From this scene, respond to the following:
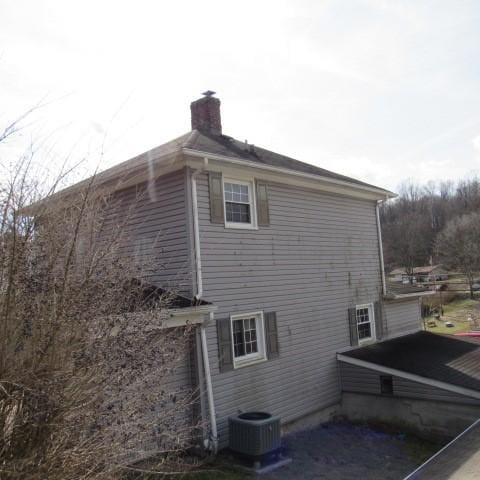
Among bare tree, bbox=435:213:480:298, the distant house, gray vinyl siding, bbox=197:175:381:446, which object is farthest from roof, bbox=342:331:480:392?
the distant house

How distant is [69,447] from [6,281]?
1422 mm

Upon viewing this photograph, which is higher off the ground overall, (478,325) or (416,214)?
(416,214)

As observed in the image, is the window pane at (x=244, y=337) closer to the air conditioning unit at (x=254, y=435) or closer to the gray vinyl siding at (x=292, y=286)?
the gray vinyl siding at (x=292, y=286)

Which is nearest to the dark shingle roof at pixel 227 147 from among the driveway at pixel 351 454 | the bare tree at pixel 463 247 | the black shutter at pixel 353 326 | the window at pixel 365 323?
the black shutter at pixel 353 326

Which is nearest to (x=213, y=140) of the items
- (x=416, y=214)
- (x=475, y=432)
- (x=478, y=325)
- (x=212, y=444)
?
(x=212, y=444)

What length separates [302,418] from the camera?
38.9ft

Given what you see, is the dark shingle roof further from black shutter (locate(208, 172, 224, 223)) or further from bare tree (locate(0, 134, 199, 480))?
bare tree (locate(0, 134, 199, 480))

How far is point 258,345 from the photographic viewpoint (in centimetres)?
1109

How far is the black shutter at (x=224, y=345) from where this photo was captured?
9.95m

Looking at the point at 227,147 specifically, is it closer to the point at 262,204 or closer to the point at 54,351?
the point at 262,204

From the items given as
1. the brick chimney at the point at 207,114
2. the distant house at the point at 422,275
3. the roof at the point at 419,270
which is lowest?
the distant house at the point at 422,275

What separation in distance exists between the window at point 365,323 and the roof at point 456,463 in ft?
18.3

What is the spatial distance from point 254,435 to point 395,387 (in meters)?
4.76

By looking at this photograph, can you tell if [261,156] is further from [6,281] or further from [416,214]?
[416,214]
